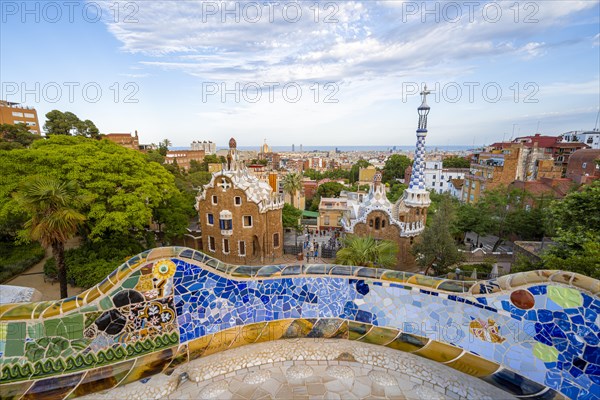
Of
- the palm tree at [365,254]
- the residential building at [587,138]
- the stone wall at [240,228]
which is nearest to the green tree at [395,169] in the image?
the residential building at [587,138]

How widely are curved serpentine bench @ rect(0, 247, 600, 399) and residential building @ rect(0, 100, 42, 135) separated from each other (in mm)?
50646

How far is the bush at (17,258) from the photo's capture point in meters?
12.7

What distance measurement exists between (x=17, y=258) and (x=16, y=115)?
43.9 meters

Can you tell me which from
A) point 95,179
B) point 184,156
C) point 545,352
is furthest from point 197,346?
point 184,156

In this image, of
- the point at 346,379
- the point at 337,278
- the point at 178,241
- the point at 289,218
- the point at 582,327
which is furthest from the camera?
the point at 289,218

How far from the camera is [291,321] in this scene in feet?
15.9

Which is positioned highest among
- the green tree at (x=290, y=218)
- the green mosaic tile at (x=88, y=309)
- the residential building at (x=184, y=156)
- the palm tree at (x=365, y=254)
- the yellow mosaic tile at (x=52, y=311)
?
the residential building at (x=184, y=156)

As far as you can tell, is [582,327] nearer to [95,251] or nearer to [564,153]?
[95,251]

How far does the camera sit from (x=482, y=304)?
421 centimetres

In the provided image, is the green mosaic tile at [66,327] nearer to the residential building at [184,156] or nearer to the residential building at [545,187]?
the residential building at [545,187]

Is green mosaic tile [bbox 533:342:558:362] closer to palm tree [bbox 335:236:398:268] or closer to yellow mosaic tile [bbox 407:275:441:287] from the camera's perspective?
yellow mosaic tile [bbox 407:275:441:287]

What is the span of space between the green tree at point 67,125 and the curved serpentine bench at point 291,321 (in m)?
33.4

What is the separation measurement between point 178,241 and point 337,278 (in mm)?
17609

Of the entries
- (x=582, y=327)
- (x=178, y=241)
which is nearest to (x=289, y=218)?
(x=178, y=241)
